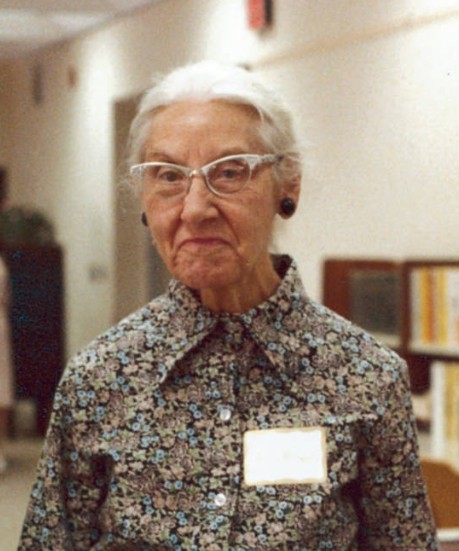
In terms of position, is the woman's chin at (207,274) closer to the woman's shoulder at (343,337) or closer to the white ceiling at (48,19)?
the woman's shoulder at (343,337)

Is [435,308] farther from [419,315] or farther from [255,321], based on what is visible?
[255,321]

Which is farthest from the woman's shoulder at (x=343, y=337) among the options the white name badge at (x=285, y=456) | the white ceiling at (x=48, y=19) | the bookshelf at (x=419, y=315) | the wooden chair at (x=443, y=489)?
the bookshelf at (x=419, y=315)

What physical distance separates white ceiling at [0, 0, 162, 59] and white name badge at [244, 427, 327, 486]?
90 centimetres

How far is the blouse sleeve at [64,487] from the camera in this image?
1570 mm

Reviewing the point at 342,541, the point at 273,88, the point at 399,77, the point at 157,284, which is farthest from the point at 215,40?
the point at 342,541

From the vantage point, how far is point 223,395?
155 centimetres

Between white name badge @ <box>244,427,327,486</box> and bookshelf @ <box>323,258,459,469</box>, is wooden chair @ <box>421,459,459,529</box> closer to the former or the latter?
bookshelf @ <box>323,258,459,469</box>

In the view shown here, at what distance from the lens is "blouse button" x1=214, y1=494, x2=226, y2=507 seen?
4.95 ft

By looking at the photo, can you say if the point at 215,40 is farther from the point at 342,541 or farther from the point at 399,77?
the point at 342,541

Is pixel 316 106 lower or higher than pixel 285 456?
higher

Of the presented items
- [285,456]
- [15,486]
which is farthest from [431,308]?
[285,456]

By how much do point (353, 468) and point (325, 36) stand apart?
1783 mm

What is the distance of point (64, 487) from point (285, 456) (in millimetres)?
338

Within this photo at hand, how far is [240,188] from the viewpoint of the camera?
1.51 meters
